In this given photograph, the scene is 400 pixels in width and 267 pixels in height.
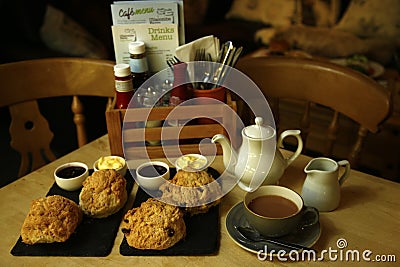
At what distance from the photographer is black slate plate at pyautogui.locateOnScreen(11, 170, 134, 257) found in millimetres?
851

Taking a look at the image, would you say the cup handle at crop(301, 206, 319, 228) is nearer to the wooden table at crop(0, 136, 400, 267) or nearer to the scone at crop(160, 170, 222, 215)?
the wooden table at crop(0, 136, 400, 267)

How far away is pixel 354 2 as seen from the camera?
2795 millimetres

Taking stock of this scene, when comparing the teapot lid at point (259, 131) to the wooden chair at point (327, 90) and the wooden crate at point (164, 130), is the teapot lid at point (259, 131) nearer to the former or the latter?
the wooden crate at point (164, 130)

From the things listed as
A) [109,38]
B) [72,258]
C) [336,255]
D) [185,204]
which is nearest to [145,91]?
[185,204]

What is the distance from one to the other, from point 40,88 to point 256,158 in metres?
0.78

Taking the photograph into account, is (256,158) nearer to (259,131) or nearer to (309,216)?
(259,131)

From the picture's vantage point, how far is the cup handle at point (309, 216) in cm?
88

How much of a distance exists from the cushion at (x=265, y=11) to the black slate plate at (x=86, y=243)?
8.29 ft

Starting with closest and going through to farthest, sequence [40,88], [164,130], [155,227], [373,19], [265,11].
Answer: [155,227] < [164,130] < [40,88] < [373,19] < [265,11]

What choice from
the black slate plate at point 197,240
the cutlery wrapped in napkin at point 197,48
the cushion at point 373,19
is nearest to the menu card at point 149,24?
the cutlery wrapped in napkin at point 197,48

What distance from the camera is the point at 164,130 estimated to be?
1.11m

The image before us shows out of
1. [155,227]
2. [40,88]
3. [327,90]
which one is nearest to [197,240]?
[155,227]

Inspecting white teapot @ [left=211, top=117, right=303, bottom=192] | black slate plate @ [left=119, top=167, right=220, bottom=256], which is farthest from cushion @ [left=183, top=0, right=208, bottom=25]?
black slate plate @ [left=119, top=167, right=220, bottom=256]

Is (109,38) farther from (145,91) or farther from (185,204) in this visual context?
(185,204)
